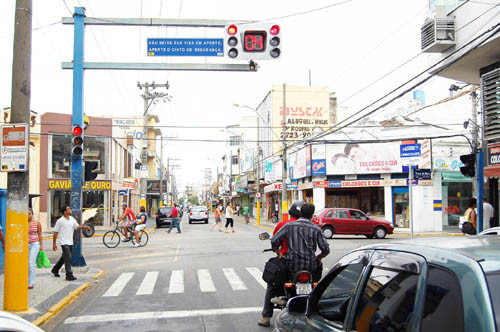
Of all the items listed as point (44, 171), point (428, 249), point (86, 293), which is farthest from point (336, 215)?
point (428, 249)

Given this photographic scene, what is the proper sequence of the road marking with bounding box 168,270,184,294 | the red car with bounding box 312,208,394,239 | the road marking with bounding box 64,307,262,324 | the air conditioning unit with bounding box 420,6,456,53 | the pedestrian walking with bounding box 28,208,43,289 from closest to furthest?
the road marking with bounding box 64,307,262,324, the pedestrian walking with bounding box 28,208,43,289, the road marking with bounding box 168,270,184,294, the air conditioning unit with bounding box 420,6,456,53, the red car with bounding box 312,208,394,239

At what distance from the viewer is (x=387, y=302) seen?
293 centimetres

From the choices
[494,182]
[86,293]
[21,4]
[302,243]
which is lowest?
[86,293]

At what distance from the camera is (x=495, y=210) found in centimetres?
1545

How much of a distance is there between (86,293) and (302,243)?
19.4 feet

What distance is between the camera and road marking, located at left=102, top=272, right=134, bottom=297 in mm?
10334

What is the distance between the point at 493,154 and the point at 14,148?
1193 centimetres

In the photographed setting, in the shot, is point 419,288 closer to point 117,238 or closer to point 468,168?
point 468,168

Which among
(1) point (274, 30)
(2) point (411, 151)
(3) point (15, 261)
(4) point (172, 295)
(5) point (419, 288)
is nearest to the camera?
(5) point (419, 288)

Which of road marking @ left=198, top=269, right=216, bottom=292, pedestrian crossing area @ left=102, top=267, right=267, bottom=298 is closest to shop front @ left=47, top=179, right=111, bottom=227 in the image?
pedestrian crossing area @ left=102, top=267, right=267, bottom=298

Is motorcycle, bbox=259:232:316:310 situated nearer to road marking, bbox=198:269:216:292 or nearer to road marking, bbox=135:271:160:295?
road marking, bbox=198:269:216:292

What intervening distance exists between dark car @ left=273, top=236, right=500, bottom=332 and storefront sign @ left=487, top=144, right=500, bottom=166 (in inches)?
446

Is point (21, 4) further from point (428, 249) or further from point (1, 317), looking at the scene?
point (428, 249)

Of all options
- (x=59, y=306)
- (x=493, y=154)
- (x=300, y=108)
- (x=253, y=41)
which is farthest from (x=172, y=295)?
(x=300, y=108)
